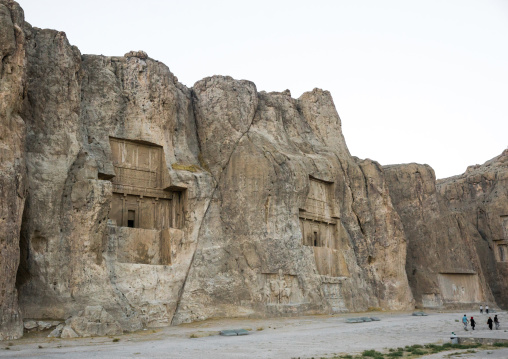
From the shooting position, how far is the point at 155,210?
3094 cm

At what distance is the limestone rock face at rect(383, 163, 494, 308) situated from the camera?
43406 mm

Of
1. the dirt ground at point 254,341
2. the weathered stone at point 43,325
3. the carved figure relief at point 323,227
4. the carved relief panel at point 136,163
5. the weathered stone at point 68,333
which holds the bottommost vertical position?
the dirt ground at point 254,341

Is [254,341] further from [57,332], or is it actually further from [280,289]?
[280,289]

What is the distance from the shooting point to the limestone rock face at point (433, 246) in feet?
142

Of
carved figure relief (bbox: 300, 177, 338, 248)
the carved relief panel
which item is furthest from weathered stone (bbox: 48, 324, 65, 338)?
carved figure relief (bbox: 300, 177, 338, 248)

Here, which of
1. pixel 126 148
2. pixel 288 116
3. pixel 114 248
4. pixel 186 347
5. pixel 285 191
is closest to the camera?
pixel 186 347

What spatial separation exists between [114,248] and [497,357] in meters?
19.0

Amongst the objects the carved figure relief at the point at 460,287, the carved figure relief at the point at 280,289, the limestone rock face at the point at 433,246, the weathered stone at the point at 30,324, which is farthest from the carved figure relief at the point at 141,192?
the carved figure relief at the point at 460,287

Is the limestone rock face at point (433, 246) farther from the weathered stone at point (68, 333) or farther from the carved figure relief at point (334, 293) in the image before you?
the weathered stone at point (68, 333)

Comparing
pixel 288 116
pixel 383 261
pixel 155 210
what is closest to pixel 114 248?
pixel 155 210

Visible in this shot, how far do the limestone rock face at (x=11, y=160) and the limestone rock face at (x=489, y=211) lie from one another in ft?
132

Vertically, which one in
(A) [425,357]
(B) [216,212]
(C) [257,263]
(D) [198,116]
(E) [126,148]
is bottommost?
(A) [425,357]

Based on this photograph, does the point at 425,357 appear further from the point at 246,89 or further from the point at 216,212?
the point at 246,89

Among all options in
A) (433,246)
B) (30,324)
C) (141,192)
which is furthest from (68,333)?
(433,246)
